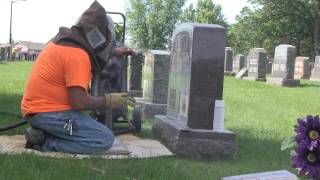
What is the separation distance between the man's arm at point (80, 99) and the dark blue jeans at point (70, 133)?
0.53 ft

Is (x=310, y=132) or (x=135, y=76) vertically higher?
(x=310, y=132)

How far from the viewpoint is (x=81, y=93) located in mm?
5918

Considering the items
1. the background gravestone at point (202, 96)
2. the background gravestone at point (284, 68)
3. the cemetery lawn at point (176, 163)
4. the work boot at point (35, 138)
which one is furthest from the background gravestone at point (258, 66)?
the work boot at point (35, 138)

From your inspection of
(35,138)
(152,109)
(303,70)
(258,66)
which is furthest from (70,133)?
(303,70)

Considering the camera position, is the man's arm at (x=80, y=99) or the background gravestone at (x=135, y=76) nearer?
the man's arm at (x=80, y=99)

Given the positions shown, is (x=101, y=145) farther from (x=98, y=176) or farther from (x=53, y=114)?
(x=98, y=176)

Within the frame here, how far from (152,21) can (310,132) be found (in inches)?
3470

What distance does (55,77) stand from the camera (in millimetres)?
6035

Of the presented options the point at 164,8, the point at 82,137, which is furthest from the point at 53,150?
the point at 164,8

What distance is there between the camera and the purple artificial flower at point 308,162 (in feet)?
11.2

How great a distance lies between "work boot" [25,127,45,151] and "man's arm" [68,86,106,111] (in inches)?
17.5

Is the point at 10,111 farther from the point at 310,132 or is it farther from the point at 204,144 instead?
the point at 310,132

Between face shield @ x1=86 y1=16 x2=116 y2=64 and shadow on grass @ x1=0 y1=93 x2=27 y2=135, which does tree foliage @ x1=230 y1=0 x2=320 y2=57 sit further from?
face shield @ x1=86 y1=16 x2=116 y2=64

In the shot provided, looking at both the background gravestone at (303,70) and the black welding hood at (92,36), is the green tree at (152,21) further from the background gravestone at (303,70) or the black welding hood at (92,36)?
the black welding hood at (92,36)
